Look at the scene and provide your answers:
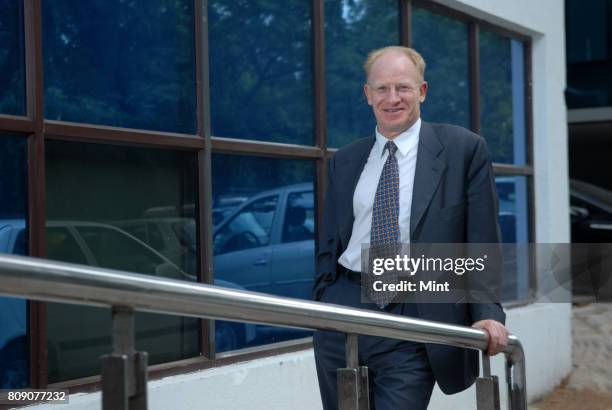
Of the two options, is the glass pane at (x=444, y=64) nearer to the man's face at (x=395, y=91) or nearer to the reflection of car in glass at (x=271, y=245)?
the reflection of car in glass at (x=271, y=245)

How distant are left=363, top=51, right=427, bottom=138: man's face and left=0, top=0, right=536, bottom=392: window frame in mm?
1270

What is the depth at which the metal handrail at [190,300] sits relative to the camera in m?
1.61

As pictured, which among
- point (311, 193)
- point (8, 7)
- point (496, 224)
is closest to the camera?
point (496, 224)

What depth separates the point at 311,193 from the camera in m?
5.45

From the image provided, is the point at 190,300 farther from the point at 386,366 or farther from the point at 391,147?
the point at 391,147

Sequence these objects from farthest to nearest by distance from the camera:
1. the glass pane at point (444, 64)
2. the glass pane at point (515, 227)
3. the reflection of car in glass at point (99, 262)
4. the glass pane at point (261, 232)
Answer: the glass pane at point (515, 227) < the glass pane at point (444, 64) < the glass pane at point (261, 232) < the reflection of car in glass at point (99, 262)

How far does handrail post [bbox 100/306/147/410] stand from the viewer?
1.75 m

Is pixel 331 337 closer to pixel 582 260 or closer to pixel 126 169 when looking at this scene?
pixel 126 169

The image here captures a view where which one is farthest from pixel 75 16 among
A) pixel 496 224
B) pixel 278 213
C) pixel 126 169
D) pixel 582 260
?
pixel 582 260

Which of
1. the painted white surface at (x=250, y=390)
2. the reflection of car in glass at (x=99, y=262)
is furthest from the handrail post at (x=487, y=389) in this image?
the reflection of car in glass at (x=99, y=262)

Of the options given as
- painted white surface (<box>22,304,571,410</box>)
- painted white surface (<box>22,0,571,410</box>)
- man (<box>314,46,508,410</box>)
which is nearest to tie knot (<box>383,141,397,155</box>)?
man (<box>314,46,508,410</box>)

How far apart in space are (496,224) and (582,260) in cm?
685

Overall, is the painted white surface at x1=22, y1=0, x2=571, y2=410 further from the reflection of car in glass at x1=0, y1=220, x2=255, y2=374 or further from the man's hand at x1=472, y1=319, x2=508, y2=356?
the man's hand at x1=472, y1=319, x2=508, y2=356

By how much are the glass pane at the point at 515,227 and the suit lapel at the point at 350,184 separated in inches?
171
